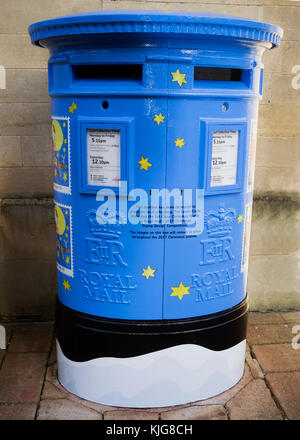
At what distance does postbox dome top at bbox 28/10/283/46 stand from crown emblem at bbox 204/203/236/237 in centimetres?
83

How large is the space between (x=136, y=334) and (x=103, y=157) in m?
0.91

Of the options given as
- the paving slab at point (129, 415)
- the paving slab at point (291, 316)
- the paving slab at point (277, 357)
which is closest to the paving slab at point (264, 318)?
the paving slab at point (291, 316)

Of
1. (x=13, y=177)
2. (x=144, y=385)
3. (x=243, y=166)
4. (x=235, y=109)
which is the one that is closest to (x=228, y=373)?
(x=144, y=385)

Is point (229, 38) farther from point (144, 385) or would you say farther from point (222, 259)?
point (144, 385)

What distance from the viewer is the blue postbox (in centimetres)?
215

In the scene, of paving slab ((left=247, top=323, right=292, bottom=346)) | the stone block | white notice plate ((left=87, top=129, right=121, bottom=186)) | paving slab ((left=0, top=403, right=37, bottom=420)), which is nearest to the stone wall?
the stone block

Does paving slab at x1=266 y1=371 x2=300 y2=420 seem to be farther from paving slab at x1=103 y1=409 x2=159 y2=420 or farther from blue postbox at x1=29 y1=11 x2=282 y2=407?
paving slab at x1=103 y1=409 x2=159 y2=420

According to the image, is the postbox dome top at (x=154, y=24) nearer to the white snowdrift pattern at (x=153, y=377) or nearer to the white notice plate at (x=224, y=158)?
the white notice plate at (x=224, y=158)

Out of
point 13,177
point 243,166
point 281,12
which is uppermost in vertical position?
point 281,12

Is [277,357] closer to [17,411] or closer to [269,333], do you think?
[269,333]

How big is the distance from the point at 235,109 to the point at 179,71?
1.22ft

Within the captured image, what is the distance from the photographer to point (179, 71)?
2.16 m

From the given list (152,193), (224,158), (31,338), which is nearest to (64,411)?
(31,338)

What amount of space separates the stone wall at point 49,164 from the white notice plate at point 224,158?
1.18 m
